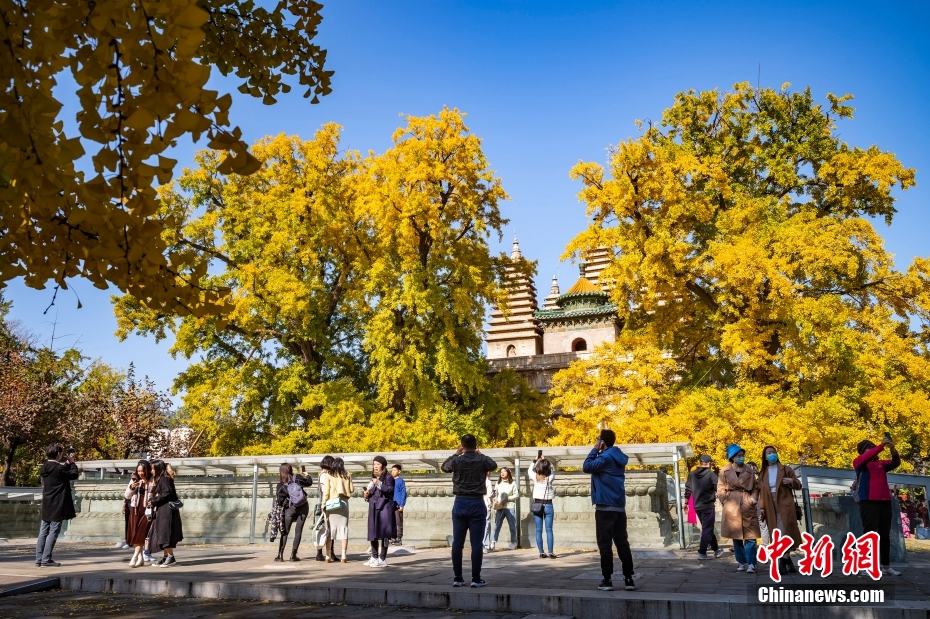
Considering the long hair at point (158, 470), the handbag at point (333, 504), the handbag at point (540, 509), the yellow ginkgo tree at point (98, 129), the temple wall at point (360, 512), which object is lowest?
the temple wall at point (360, 512)

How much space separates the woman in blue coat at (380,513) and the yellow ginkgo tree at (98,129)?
26.7 feet

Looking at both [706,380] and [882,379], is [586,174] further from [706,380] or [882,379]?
[882,379]

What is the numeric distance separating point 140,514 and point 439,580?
5.32m

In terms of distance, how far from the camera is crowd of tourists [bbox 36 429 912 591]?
8.11m

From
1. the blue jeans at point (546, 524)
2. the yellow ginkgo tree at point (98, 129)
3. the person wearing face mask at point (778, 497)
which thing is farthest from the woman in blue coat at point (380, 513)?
the yellow ginkgo tree at point (98, 129)


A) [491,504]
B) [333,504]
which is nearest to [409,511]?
[491,504]

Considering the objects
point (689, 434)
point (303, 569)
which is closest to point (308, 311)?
point (689, 434)

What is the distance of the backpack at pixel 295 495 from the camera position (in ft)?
38.3

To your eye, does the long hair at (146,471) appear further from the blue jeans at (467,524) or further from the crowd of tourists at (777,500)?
the crowd of tourists at (777,500)

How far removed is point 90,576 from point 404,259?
15.5 meters

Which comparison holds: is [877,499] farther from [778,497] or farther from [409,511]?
[409,511]

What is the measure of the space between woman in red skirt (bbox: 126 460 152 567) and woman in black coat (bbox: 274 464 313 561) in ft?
6.56

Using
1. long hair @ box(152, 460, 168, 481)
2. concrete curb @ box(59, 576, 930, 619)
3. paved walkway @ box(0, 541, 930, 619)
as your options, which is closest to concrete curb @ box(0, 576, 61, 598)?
paved walkway @ box(0, 541, 930, 619)

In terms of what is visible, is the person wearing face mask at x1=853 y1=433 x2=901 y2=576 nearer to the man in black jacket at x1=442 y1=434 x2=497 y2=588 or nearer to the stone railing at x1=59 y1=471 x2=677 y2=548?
the stone railing at x1=59 y1=471 x2=677 y2=548
